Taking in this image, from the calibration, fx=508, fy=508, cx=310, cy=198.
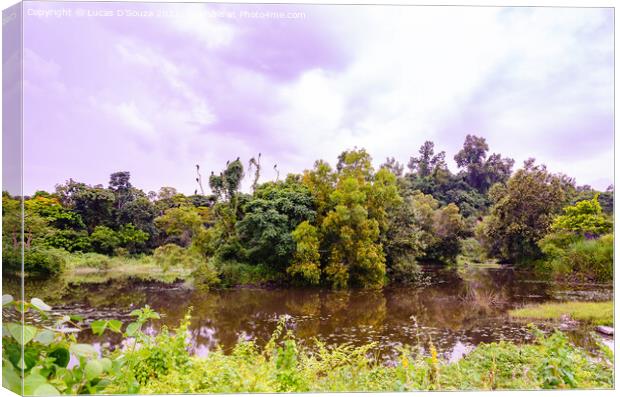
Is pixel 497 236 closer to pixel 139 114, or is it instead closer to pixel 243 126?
pixel 243 126

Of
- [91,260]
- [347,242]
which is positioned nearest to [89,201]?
[91,260]

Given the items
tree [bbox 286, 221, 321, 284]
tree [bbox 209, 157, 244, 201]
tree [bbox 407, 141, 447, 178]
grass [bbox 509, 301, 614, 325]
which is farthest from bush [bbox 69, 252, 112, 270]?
grass [bbox 509, 301, 614, 325]

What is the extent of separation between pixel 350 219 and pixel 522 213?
166 cm

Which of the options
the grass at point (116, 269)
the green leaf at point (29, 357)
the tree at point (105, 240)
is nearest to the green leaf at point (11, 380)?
the green leaf at point (29, 357)

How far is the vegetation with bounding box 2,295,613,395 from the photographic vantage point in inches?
140

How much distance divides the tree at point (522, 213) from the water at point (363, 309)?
0.23 metres

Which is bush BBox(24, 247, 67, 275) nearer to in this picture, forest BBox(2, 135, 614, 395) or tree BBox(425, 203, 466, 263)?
forest BBox(2, 135, 614, 395)

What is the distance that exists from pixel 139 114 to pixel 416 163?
2.43 meters

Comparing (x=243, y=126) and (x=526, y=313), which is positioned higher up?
(x=243, y=126)

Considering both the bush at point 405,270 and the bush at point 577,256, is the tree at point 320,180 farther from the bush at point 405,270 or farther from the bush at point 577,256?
the bush at point 577,256

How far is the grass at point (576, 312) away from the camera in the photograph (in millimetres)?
4559


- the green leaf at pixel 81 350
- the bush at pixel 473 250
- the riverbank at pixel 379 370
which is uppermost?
the bush at pixel 473 250

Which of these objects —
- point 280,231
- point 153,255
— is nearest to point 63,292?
point 153,255

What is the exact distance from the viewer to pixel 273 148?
4.43 m
